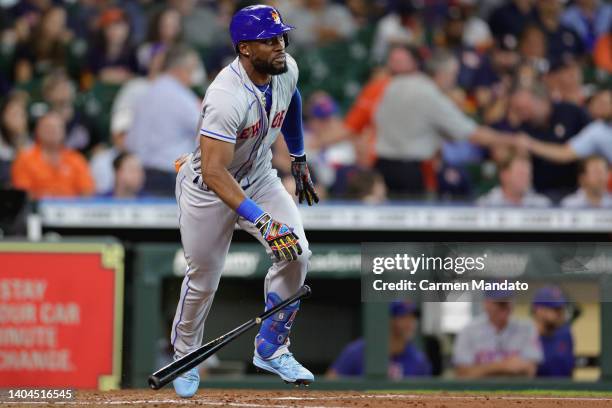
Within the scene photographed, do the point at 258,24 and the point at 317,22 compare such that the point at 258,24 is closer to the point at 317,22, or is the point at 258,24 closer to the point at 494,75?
the point at 494,75

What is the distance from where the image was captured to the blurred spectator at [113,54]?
508 inches

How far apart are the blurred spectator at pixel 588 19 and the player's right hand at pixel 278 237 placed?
8.49 metres

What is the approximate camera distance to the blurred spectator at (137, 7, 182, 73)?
1255 cm

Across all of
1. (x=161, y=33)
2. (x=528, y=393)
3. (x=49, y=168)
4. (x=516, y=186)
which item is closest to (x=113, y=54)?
(x=161, y=33)

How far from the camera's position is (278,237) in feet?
20.8

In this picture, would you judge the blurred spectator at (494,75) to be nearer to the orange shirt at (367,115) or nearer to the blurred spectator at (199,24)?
the orange shirt at (367,115)

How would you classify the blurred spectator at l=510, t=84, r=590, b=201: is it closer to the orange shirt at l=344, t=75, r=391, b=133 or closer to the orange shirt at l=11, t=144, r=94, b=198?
the orange shirt at l=344, t=75, r=391, b=133

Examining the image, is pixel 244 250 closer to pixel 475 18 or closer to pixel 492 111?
pixel 492 111

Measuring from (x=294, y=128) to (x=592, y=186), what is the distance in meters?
3.65

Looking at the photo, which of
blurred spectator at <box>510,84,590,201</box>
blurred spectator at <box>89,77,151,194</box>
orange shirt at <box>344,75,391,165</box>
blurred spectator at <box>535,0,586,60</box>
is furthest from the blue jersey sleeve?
blurred spectator at <box>535,0,586,60</box>

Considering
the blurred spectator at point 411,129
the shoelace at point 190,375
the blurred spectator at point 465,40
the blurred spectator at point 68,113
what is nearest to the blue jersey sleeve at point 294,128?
the shoelace at point 190,375

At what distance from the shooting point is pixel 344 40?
1381 centimetres

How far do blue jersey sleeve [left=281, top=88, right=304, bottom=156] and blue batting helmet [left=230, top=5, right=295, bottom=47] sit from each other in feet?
1.97

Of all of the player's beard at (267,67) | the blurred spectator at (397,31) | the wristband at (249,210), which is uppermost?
the blurred spectator at (397,31)
